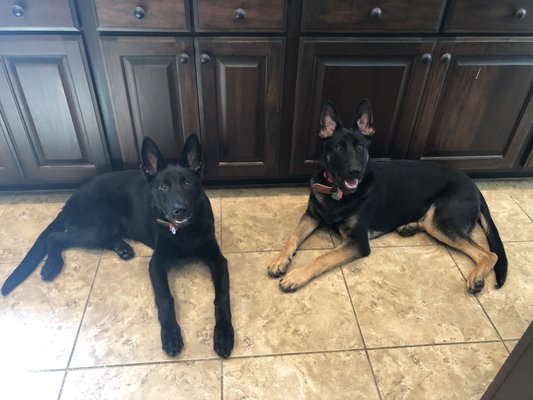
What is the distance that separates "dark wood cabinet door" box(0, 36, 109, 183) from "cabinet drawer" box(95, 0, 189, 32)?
20cm

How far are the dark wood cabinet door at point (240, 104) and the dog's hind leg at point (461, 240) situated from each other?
97 cm

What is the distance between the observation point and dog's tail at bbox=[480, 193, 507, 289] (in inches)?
78.9

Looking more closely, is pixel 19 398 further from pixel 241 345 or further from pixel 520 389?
pixel 520 389

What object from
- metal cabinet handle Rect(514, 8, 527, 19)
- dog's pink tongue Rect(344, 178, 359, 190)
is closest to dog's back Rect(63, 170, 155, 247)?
dog's pink tongue Rect(344, 178, 359, 190)

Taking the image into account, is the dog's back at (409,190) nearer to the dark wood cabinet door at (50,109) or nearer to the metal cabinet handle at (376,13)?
the metal cabinet handle at (376,13)

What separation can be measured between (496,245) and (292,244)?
3.54ft

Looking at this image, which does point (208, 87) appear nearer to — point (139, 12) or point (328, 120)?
point (139, 12)

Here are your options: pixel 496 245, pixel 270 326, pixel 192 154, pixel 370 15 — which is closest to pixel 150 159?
pixel 192 154

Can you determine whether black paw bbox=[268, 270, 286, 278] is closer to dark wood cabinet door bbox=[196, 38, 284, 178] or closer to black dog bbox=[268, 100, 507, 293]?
black dog bbox=[268, 100, 507, 293]

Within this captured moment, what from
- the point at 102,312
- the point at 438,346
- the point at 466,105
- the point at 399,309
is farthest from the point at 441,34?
the point at 102,312

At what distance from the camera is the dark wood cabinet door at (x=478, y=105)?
2.18 m

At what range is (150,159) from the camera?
5.96 feet

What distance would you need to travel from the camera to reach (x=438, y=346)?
175 cm

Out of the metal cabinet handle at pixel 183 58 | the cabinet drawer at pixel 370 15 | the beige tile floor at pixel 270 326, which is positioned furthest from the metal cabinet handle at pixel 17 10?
the cabinet drawer at pixel 370 15
